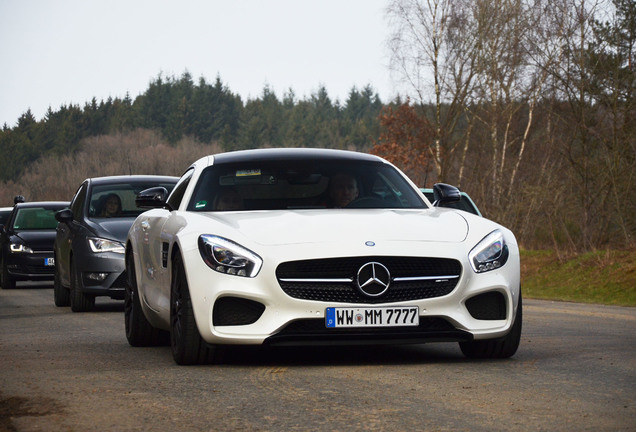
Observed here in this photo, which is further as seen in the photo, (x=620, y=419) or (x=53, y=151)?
(x=53, y=151)

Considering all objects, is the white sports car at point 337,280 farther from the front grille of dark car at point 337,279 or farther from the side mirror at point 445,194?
the side mirror at point 445,194

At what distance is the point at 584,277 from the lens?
87.4ft

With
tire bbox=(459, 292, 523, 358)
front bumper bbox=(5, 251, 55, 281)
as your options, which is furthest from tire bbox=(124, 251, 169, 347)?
front bumper bbox=(5, 251, 55, 281)

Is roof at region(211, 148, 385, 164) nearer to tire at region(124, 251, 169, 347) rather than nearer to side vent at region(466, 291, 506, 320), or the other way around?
tire at region(124, 251, 169, 347)

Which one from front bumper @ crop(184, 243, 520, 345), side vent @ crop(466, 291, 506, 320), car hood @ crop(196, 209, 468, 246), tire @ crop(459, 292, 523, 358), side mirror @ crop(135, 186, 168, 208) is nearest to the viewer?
front bumper @ crop(184, 243, 520, 345)

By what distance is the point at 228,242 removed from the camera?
24.4 feet

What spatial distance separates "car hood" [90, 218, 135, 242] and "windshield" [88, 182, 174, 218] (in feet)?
1.25

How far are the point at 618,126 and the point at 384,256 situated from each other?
73.6ft

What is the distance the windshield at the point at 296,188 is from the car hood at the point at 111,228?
19.3 ft

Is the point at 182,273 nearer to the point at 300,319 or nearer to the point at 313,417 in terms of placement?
the point at 300,319

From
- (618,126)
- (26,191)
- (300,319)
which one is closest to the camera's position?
(300,319)

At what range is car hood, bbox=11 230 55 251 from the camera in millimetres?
23016

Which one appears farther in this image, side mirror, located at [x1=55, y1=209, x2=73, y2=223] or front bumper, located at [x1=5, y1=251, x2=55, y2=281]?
front bumper, located at [x1=5, y1=251, x2=55, y2=281]

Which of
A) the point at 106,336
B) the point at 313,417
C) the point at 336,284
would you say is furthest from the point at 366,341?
the point at 106,336
